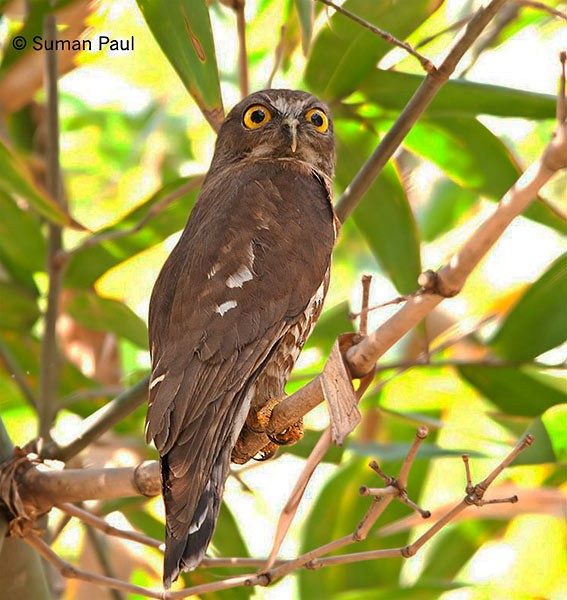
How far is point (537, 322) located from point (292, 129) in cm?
108

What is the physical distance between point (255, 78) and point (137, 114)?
1187 mm

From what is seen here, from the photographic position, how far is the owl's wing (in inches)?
97.0

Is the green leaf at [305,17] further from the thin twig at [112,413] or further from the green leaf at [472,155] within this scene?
the thin twig at [112,413]

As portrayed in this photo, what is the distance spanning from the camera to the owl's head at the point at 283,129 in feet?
10.9

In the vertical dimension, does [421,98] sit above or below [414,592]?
above

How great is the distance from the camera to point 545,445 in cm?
325

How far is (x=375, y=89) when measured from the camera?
3.32 meters

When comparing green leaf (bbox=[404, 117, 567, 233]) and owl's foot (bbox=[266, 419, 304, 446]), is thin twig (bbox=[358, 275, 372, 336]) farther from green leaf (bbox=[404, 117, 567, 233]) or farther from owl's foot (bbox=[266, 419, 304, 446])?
green leaf (bbox=[404, 117, 567, 233])

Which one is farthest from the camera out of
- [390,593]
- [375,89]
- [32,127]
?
[32,127]

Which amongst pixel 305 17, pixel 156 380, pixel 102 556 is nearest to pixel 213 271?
pixel 156 380

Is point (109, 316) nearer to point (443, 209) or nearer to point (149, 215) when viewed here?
point (149, 215)

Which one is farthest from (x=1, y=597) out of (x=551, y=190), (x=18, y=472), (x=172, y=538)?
(x=551, y=190)

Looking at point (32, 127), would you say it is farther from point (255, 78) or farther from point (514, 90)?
point (514, 90)

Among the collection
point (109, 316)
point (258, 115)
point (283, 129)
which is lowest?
point (109, 316)
